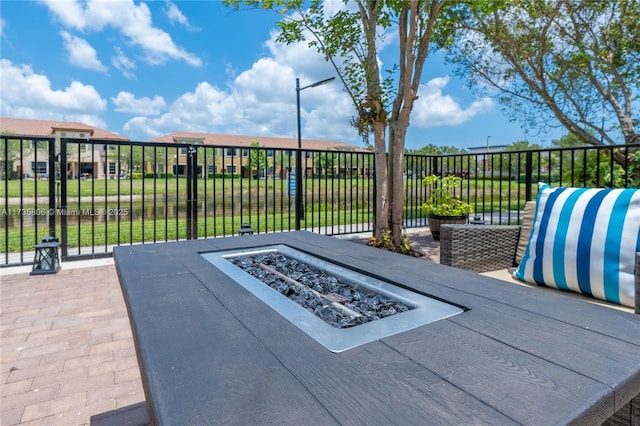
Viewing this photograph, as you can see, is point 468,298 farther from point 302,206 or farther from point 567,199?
point 302,206

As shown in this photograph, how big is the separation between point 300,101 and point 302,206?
6.54m

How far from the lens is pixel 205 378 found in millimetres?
621

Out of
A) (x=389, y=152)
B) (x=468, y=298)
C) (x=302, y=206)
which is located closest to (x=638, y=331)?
(x=468, y=298)

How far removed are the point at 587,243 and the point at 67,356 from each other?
A: 265 centimetres

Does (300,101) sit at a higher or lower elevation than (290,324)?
higher

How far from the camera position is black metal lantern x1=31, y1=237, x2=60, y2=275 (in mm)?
3342

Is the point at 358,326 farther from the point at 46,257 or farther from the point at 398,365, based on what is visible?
the point at 46,257

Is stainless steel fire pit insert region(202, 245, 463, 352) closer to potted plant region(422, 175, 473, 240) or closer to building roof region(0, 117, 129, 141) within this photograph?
potted plant region(422, 175, 473, 240)

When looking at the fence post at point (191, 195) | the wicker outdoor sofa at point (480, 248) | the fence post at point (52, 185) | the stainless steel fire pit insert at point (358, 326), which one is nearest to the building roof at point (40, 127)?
the fence post at point (52, 185)

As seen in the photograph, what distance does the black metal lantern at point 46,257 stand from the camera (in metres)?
3.34

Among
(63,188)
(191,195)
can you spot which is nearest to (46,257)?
(63,188)

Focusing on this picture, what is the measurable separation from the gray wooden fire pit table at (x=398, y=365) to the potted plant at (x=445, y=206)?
3.88 meters

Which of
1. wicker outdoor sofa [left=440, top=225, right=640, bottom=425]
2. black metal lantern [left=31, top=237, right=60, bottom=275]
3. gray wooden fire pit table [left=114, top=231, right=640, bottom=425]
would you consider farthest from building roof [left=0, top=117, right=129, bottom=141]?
gray wooden fire pit table [left=114, top=231, right=640, bottom=425]

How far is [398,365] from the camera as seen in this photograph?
0.67 m
